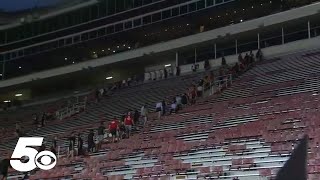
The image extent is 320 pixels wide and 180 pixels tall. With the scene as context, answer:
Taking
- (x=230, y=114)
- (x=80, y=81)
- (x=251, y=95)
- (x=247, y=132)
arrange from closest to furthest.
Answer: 1. (x=247, y=132)
2. (x=230, y=114)
3. (x=251, y=95)
4. (x=80, y=81)

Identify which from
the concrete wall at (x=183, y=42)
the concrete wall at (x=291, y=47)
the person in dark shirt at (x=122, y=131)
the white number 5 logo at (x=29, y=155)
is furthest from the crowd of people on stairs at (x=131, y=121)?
the white number 5 logo at (x=29, y=155)

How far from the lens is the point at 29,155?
3.77 meters

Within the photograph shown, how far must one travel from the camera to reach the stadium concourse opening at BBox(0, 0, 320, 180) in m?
12.8

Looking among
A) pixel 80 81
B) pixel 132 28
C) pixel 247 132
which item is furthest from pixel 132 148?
pixel 80 81

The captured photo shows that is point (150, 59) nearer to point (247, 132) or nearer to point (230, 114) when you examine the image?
point (230, 114)

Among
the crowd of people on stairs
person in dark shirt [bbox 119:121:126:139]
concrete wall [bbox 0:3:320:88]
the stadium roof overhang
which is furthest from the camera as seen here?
the stadium roof overhang

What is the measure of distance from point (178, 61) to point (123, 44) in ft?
17.7

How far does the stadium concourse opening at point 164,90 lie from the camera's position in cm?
1278

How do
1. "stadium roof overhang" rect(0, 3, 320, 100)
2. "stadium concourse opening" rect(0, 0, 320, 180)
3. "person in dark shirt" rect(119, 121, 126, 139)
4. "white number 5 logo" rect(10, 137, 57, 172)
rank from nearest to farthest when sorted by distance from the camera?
"white number 5 logo" rect(10, 137, 57, 172)
"stadium concourse opening" rect(0, 0, 320, 180)
"person in dark shirt" rect(119, 121, 126, 139)
"stadium roof overhang" rect(0, 3, 320, 100)

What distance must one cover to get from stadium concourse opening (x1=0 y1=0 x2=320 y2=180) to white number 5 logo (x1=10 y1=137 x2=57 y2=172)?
1 cm

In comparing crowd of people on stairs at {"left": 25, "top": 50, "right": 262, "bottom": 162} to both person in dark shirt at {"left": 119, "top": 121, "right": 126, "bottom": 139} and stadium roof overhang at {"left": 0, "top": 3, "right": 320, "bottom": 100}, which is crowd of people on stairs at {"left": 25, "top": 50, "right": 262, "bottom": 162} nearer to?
person in dark shirt at {"left": 119, "top": 121, "right": 126, "bottom": 139}

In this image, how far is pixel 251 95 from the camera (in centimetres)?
1962

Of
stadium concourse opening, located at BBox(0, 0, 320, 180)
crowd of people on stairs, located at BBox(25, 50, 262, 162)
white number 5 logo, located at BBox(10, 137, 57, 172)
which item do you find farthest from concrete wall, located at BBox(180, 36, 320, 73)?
white number 5 logo, located at BBox(10, 137, 57, 172)

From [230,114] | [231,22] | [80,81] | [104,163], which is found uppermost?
[231,22]
